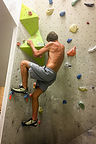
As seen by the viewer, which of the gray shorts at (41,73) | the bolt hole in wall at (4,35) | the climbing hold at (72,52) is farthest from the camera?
the climbing hold at (72,52)

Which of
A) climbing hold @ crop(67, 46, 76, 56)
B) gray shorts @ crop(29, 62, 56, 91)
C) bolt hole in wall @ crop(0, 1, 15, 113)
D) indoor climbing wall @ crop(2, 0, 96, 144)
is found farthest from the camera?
climbing hold @ crop(67, 46, 76, 56)

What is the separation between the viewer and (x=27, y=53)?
1.68 meters

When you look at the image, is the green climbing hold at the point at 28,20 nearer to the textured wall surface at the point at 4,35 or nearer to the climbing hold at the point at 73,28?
the textured wall surface at the point at 4,35

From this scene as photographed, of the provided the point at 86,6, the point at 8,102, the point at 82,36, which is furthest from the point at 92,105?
the point at 86,6

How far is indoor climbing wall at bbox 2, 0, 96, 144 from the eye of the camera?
164 centimetres

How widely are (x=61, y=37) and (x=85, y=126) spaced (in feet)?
4.27

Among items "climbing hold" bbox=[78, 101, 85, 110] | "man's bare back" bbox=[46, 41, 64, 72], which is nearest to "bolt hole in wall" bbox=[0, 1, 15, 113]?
"man's bare back" bbox=[46, 41, 64, 72]

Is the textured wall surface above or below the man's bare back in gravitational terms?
above

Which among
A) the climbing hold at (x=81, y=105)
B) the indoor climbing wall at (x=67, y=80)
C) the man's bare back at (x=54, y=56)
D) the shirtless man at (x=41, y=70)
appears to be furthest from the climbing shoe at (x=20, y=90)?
the climbing hold at (x=81, y=105)

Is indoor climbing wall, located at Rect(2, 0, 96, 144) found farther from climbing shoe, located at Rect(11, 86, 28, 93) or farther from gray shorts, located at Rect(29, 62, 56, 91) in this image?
gray shorts, located at Rect(29, 62, 56, 91)

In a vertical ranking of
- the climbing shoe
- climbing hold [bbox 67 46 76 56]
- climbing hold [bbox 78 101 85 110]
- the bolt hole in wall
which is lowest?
climbing hold [bbox 78 101 85 110]

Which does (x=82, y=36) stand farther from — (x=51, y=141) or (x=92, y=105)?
(x=51, y=141)

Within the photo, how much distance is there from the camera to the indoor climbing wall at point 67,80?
1639mm

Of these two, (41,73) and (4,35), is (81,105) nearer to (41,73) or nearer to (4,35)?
A: (41,73)
